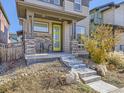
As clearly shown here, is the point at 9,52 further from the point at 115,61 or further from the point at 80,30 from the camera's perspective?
the point at 80,30

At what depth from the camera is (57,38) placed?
551 inches

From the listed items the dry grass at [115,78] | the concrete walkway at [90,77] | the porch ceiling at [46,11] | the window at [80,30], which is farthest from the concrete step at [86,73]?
the window at [80,30]

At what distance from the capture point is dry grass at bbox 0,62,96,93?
251 inches

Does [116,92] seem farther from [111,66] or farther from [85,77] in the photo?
[111,66]

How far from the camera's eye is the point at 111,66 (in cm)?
1049

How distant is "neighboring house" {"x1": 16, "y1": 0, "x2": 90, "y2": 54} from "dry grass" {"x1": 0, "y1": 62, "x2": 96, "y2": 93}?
4081 mm

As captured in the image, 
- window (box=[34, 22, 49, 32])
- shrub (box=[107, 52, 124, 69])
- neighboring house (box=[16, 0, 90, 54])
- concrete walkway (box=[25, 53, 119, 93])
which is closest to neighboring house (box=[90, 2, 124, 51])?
neighboring house (box=[16, 0, 90, 54])

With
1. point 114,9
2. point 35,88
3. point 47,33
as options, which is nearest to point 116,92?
point 35,88

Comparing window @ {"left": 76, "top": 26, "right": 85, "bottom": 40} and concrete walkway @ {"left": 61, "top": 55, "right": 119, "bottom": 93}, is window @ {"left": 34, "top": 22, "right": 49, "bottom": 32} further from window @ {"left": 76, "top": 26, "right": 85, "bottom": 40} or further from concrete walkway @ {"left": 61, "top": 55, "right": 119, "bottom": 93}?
concrete walkway @ {"left": 61, "top": 55, "right": 119, "bottom": 93}

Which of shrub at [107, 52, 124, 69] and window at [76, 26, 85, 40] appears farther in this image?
window at [76, 26, 85, 40]

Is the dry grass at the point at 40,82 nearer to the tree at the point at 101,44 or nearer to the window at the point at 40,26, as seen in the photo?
the tree at the point at 101,44

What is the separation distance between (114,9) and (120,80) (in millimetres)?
14324

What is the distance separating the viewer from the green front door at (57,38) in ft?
45.1

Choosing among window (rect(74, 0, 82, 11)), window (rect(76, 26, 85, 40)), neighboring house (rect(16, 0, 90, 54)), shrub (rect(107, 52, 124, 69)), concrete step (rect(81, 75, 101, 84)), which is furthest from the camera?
window (rect(76, 26, 85, 40))
